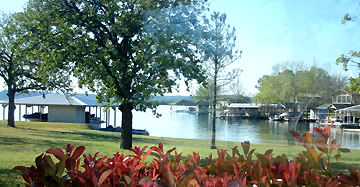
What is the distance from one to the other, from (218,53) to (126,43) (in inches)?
97.9

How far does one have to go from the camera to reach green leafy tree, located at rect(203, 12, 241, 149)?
2.14 meters

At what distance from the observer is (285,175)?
1268mm

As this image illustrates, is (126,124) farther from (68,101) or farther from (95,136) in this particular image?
(68,101)

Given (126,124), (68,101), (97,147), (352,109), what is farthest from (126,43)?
(68,101)

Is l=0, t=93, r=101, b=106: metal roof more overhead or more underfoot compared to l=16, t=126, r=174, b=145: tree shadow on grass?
more overhead

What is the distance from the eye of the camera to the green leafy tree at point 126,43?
3127 millimetres

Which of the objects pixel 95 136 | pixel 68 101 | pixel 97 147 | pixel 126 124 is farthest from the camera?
pixel 68 101

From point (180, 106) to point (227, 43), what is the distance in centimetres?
57

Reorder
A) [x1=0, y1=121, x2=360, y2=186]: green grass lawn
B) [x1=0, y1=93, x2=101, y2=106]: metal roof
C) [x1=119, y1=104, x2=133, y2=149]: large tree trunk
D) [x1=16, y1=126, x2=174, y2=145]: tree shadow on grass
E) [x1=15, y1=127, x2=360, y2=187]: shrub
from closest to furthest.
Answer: [x1=15, y1=127, x2=360, y2=187]: shrub, [x1=0, y1=121, x2=360, y2=186]: green grass lawn, [x1=119, y1=104, x2=133, y2=149]: large tree trunk, [x1=16, y1=126, x2=174, y2=145]: tree shadow on grass, [x1=0, y1=93, x2=101, y2=106]: metal roof

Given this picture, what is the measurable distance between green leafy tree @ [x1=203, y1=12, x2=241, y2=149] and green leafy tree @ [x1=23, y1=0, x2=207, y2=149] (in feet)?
0.65

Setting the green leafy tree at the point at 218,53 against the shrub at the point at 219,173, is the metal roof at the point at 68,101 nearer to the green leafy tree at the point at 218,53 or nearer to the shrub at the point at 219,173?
the green leafy tree at the point at 218,53

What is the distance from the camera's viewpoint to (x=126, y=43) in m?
4.62

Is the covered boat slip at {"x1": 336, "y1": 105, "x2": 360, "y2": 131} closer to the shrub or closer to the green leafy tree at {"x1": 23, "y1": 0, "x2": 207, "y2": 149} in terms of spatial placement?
the shrub

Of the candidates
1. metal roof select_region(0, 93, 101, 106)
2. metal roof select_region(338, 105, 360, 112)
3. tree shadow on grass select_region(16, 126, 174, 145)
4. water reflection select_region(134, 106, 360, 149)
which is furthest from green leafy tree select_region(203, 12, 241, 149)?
metal roof select_region(0, 93, 101, 106)
